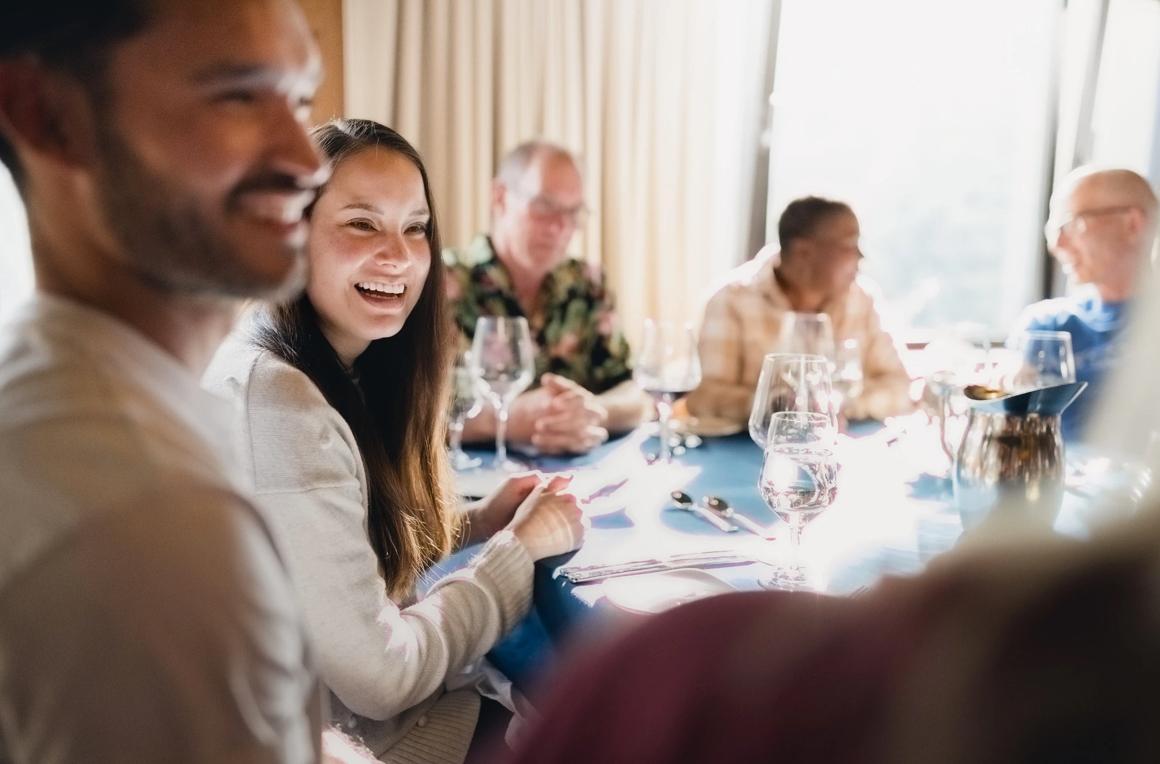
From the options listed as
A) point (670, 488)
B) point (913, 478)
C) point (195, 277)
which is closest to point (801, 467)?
point (670, 488)

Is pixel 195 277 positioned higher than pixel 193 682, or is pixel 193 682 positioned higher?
pixel 195 277

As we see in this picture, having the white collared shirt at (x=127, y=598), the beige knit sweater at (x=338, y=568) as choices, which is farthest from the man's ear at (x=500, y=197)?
the white collared shirt at (x=127, y=598)

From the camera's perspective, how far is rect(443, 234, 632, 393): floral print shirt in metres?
2.21

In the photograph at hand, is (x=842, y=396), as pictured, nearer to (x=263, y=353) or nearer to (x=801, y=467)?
(x=801, y=467)

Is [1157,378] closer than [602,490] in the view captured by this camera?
Yes

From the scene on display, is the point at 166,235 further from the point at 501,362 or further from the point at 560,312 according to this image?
the point at 560,312

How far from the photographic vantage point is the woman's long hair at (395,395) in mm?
977

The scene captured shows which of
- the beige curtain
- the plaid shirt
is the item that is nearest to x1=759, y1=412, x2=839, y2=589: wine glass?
the plaid shirt

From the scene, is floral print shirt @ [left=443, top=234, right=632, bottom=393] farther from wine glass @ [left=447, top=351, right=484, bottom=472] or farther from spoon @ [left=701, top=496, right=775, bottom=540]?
spoon @ [left=701, top=496, right=775, bottom=540]

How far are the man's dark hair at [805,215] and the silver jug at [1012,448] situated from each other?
4.06 ft

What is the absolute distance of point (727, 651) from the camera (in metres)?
0.23

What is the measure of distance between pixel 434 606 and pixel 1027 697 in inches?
30.9

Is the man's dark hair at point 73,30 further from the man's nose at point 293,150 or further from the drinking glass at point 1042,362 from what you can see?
the drinking glass at point 1042,362

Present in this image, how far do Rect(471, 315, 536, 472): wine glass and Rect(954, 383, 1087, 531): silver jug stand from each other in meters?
0.72
